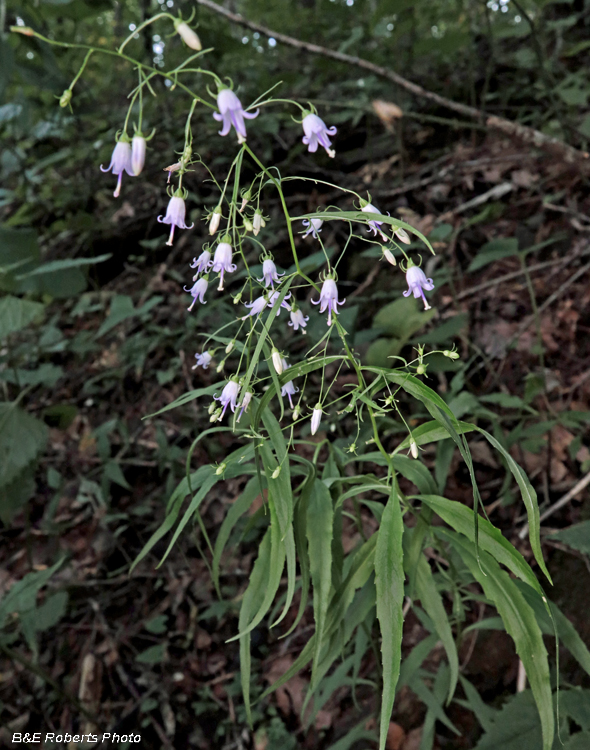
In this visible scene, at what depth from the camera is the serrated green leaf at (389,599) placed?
0.86 m

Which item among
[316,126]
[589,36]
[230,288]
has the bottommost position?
[230,288]

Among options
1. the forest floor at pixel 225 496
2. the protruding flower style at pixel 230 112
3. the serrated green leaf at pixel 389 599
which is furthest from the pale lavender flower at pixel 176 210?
the forest floor at pixel 225 496

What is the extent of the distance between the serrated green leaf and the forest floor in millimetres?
895

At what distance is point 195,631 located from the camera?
2.53 metres

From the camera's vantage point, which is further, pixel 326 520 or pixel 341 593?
pixel 341 593

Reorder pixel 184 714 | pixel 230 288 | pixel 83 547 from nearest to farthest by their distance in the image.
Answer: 1. pixel 184 714
2. pixel 83 547
3. pixel 230 288

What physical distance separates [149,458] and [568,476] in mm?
2216

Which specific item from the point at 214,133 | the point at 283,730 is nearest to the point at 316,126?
the point at 283,730

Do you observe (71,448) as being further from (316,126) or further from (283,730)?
(316,126)

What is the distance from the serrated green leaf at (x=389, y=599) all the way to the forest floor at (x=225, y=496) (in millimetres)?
895

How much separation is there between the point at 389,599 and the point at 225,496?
78.2 inches

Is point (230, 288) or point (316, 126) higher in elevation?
point (316, 126)

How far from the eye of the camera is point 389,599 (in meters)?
0.92

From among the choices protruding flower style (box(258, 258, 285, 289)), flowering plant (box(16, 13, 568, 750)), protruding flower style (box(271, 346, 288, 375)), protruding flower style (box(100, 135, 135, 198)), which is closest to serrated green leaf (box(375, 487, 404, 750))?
flowering plant (box(16, 13, 568, 750))
